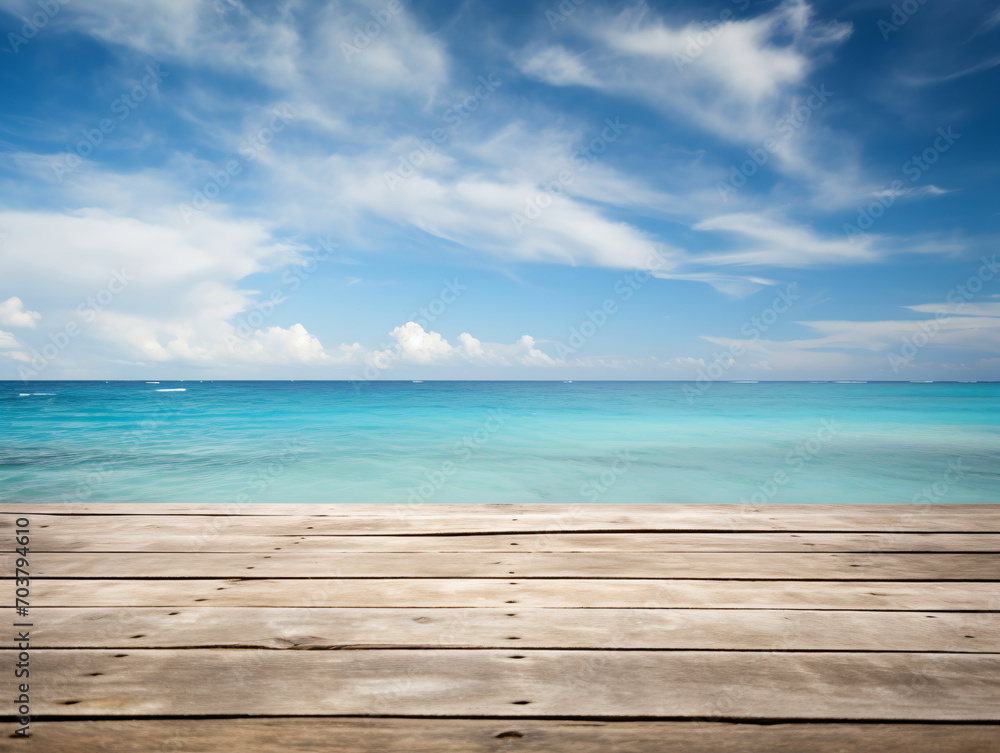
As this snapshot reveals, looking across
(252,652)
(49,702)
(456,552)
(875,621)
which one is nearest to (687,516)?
(875,621)

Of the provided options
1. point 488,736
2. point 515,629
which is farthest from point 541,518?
point 488,736

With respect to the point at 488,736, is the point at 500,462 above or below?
below

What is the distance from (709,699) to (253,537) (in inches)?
70.5

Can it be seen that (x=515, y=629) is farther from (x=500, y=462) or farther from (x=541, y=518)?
(x=500, y=462)

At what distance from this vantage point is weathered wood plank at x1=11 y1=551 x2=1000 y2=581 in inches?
67.9

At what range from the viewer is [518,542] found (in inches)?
80.7

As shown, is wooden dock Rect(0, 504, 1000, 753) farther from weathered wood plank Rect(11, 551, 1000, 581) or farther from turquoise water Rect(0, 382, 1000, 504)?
turquoise water Rect(0, 382, 1000, 504)

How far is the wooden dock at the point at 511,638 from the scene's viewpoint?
3.33 feet

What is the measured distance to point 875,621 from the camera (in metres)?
1.42

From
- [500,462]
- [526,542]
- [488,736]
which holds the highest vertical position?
[526,542]

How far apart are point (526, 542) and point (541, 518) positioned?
0.31 metres

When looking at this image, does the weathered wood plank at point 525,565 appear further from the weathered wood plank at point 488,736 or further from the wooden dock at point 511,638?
the weathered wood plank at point 488,736

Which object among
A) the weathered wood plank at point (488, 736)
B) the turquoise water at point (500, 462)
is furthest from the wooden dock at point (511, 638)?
the turquoise water at point (500, 462)

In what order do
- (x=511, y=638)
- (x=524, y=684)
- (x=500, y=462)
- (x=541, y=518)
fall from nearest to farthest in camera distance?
(x=524, y=684), (x=511, y=638), (x=541, y=518), (x=500, y=462)
